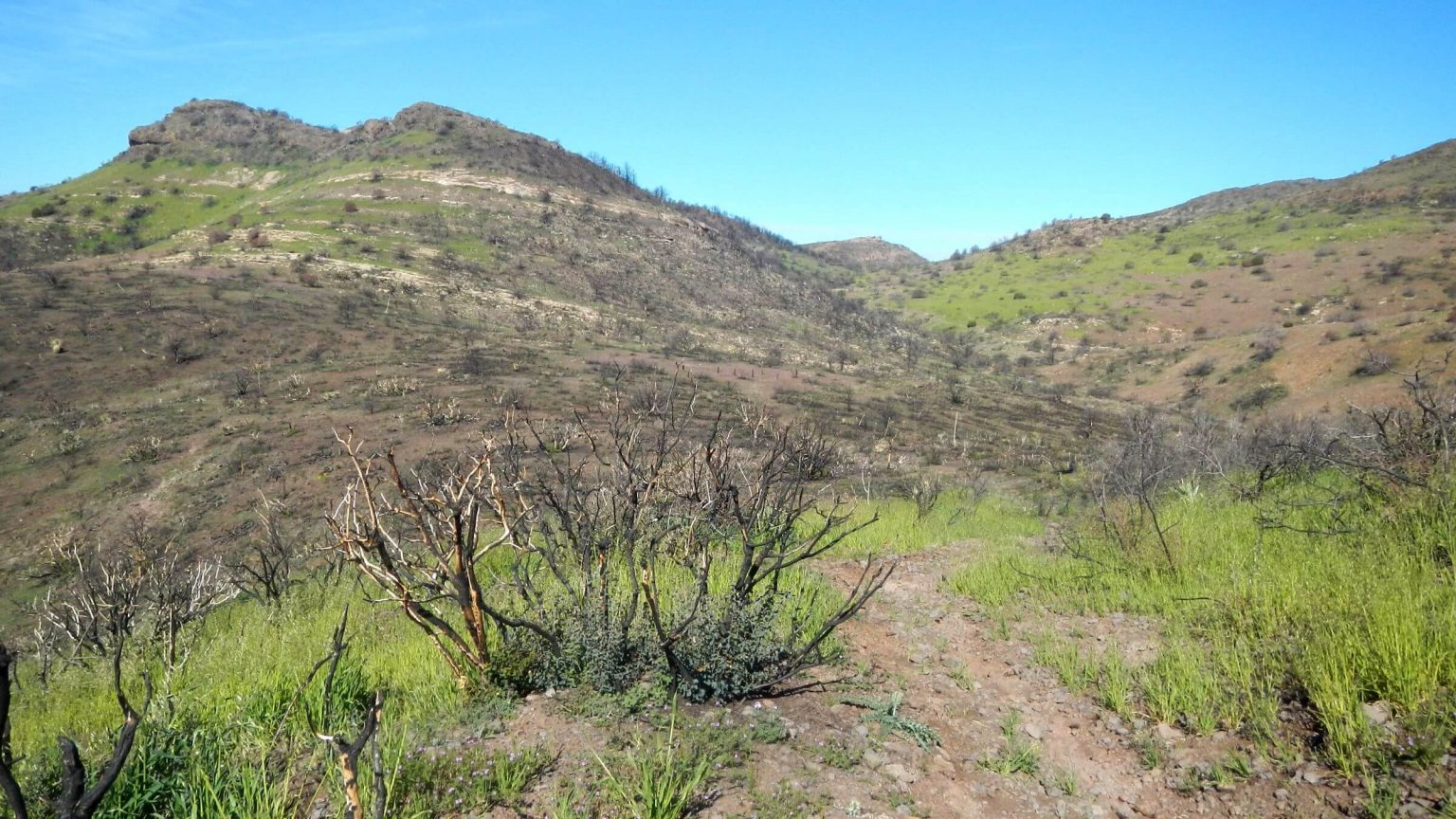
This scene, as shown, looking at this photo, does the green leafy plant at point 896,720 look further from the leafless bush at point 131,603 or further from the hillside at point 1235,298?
the hillside at point 1235,298

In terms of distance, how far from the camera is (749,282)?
58.1 metres

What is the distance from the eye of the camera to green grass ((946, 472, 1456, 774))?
9.77ft

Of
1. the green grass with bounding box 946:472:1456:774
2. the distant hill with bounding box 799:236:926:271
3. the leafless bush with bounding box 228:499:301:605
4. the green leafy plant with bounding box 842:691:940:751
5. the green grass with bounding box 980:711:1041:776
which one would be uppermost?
the distant hill with bounding box 799:236:926:271

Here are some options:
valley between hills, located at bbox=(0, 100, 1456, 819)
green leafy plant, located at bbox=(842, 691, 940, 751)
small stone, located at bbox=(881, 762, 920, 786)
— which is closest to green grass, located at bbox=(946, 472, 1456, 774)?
valley between hills, located at bbox=(0, 100, 1456, 819)

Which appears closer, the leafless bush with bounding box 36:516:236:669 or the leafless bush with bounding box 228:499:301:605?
the leafless bush with bounding box 36:516:236:669

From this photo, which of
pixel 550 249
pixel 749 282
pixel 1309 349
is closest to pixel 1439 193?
pixel 1309 349

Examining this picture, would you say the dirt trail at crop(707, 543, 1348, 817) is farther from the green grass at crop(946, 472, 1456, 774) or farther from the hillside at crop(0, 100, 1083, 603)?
the hillside at crop(0, 100, 1083, 603)

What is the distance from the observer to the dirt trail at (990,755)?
2.81 meters

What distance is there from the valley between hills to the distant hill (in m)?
91.4

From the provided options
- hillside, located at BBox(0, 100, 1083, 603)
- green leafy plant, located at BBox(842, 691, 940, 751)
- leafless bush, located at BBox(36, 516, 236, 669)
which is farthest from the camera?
hillside, located at BBox(0, 100, 1083, 603)

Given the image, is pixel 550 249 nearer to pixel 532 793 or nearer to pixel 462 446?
pixel 462 446

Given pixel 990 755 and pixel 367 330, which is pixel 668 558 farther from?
pixel 367 330

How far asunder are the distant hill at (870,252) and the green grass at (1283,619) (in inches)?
4826

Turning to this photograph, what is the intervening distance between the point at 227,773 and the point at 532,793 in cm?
115
